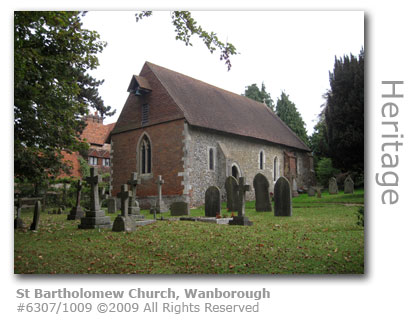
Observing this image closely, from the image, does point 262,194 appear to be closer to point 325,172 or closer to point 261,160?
point 261,160

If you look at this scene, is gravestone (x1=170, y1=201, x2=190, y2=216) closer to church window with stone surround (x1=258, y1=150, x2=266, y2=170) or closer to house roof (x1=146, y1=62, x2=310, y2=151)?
house roof (x1=146, y1=62, x2=310, y2=151)

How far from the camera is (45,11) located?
19.7ft

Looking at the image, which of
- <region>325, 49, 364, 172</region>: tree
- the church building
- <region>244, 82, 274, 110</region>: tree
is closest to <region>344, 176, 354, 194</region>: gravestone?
the church building

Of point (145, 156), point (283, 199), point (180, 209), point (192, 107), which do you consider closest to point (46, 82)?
point (180, 209)

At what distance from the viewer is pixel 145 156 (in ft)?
56.0

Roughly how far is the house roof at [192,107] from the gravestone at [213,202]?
210 inches

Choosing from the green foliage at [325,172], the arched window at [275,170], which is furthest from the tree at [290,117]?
the arched window at [275,170]

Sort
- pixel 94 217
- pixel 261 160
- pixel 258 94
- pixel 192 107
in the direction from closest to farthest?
pixel 94 217 → pixel 192 107 → pixel 261 160 → pixel 258 94

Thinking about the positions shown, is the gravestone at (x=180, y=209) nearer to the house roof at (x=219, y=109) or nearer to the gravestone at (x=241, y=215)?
the gravestone at (x=241, y=215)

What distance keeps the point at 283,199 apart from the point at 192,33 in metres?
6.08
